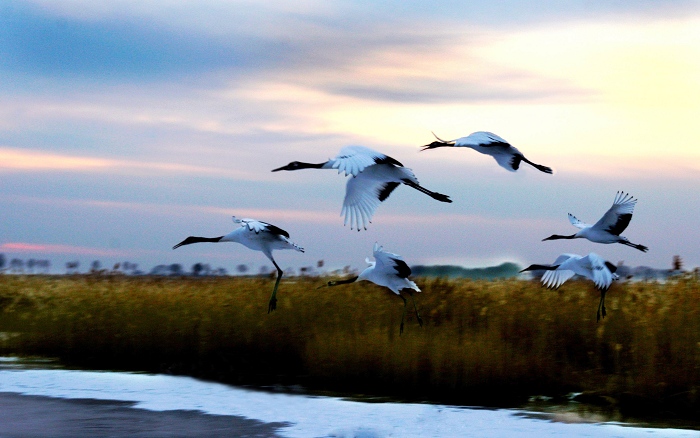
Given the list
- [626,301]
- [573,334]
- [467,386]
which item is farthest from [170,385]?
[626,301]

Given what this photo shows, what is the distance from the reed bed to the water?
643 mm

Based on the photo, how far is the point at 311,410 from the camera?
9.38 meters

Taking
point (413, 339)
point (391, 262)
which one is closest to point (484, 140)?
point (391, 262)

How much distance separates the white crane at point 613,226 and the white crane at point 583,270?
0.23 meters

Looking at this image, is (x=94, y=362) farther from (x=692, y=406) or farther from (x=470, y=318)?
(x=692, y=406)

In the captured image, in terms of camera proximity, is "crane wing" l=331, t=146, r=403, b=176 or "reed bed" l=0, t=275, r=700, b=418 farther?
"reed bed" l=0, t=275, r=700, b=418

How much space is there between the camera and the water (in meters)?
8.43

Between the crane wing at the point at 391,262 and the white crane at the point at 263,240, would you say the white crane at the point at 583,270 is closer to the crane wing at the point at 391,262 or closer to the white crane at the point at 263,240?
the crane wing at the point at 391,262

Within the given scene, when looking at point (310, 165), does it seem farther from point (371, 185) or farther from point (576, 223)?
point (576, 223)

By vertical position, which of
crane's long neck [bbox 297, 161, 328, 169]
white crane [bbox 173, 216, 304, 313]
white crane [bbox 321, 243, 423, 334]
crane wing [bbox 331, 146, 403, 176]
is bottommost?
white crane [bbox 321, 243, 423, 334]

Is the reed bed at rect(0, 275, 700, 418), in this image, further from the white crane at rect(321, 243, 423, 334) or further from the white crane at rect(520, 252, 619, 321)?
the white crane at rect(321, 243, 423, 334)

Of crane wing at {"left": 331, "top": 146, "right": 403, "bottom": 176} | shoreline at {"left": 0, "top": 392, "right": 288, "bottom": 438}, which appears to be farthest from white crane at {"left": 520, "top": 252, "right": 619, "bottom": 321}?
shoreline at {"left": 0, "top": 392, "right": 288, "bottom": 438}

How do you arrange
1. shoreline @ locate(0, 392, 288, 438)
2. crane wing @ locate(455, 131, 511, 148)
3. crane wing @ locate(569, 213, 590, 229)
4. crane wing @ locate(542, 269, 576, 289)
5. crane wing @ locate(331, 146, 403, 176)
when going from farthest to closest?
1. crane wing @ locate(542, 269, 576, 289)
2. crane wing @ locate(569, 213, 590, 229)
3. crane wing @ locate(455, 131, 511, 148)
4. crane wing @ locate(331, 146, 403, 176)
5. shoreline @ locate(0, 392, 288, 438)

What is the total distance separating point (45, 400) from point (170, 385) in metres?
1.56
